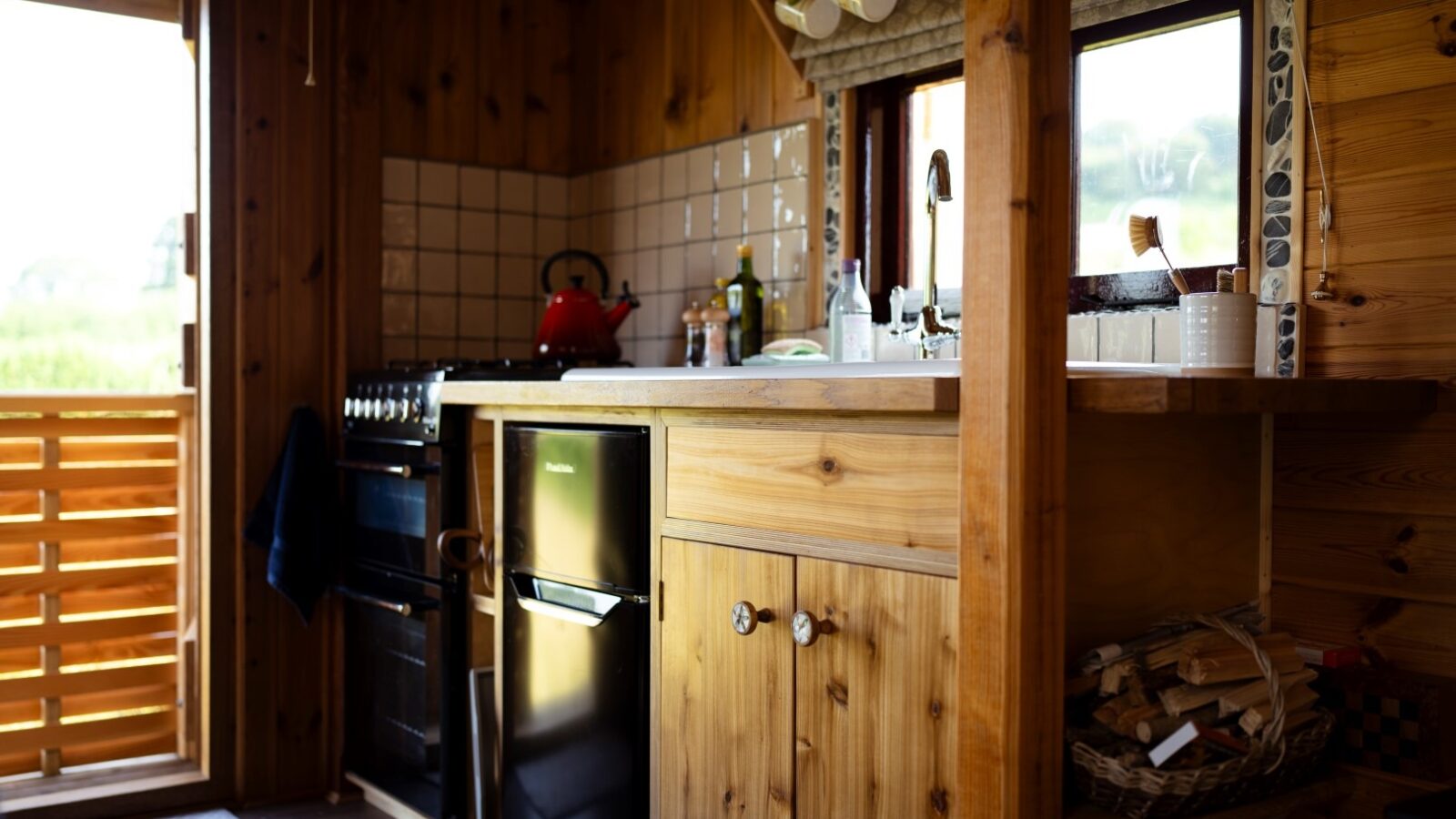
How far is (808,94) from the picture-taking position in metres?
2.99

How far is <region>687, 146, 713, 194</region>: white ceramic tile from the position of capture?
3.29 meters

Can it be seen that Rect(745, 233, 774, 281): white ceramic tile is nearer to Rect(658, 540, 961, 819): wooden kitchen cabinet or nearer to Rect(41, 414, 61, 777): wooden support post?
Rect(658, 540, 961, 819): wooden kitchen cabinet

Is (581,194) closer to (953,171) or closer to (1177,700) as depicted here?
(953,171)

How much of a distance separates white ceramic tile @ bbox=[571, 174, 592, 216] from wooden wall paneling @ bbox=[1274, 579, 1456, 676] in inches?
91.3

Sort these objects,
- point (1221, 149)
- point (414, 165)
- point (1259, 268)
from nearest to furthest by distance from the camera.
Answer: point (1259, 268), point (1221, 149), point (414, 165)

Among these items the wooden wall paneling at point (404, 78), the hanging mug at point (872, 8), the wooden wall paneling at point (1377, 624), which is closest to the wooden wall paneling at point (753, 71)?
the hanging mug at point (872, 8)

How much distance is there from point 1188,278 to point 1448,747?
2.82 feet

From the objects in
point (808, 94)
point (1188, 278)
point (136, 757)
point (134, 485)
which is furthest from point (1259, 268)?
point (136, 757)

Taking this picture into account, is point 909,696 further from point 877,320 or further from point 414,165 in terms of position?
point 414,165

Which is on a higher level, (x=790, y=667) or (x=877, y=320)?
(x=877, y=320)

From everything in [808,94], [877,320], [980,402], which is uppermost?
[808,94]

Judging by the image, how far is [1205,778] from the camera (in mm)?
1619

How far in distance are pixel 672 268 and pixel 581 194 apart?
50 cm

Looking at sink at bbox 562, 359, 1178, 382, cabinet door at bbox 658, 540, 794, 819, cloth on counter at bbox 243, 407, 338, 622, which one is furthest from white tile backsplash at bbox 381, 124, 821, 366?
cabinet door at bbox 658, 540, 794, 819
